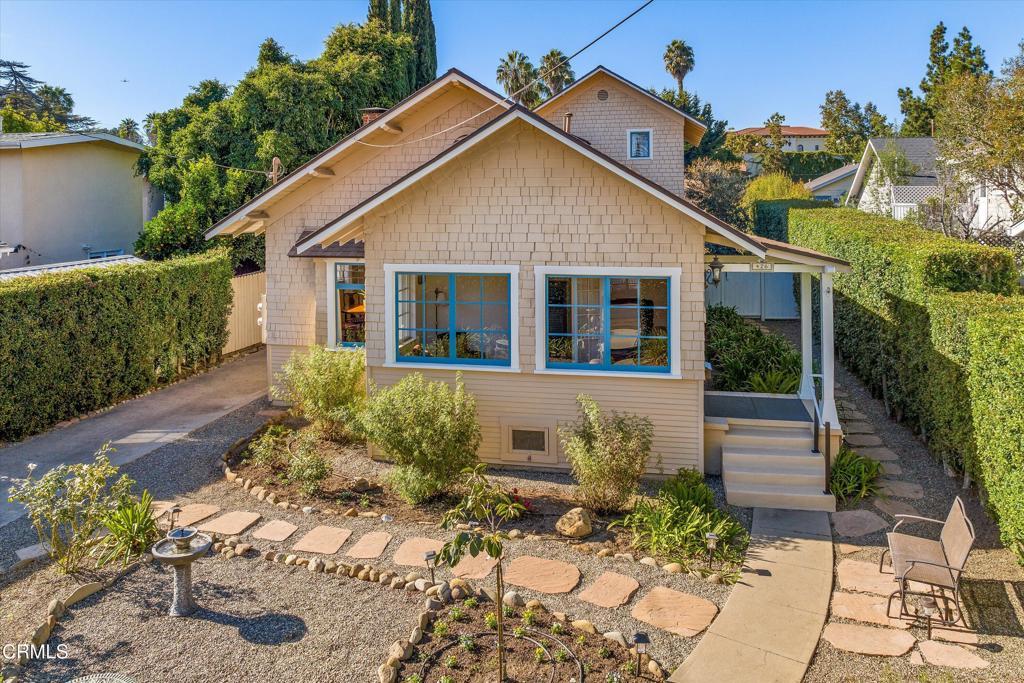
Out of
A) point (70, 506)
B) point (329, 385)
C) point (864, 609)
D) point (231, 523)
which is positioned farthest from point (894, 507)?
point (70, 506)

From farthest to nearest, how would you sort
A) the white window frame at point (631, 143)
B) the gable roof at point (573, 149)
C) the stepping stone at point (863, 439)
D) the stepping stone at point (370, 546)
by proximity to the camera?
the white window frame at point (631, 143)
the stepping stone at point (863, 439)
the gable roof at point (573, 149)
the stepping stone at point (370, 546)

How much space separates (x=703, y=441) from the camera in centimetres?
1107

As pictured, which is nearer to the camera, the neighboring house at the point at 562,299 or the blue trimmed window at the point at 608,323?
the neighboring house at the point at 562,299

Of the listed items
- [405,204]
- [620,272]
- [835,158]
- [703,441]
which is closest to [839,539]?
[703,441]

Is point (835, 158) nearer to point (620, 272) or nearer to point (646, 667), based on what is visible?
point (620, 272)

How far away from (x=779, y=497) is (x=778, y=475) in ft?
1.18

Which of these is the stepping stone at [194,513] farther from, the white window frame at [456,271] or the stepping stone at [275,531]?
the white window frame at [456,271]

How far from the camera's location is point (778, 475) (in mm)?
10188

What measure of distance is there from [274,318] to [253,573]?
27.2 ft

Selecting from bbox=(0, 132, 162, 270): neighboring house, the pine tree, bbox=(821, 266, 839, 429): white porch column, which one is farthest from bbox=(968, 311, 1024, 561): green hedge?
the pine tree

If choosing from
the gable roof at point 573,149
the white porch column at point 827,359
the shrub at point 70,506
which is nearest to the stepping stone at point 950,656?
the white porch column at point 827,359

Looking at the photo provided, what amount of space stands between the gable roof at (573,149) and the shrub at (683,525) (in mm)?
3496

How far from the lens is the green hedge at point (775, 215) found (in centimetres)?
2953

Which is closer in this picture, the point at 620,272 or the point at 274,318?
the point at 620,272
